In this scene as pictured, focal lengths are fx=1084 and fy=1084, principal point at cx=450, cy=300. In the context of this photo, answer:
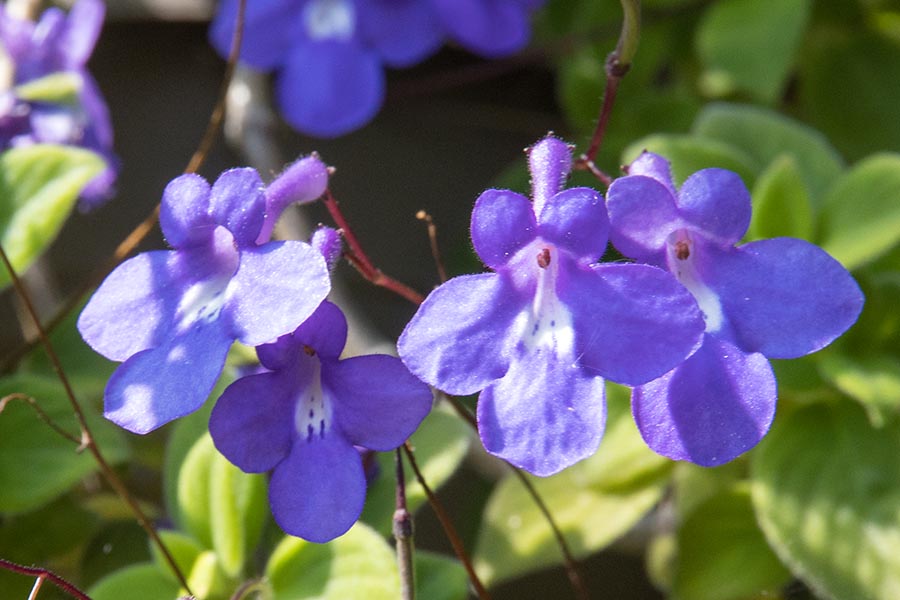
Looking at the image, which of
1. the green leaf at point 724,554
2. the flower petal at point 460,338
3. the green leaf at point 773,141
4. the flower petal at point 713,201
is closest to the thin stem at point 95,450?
the flower petal at point 460,338

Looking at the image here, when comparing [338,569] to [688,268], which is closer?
[688,268]

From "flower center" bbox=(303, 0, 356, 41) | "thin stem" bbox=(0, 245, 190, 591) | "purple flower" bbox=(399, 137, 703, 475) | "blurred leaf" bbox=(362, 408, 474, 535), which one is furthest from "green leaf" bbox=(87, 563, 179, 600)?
"flower center" bbox=(303, 0, 356, 41)

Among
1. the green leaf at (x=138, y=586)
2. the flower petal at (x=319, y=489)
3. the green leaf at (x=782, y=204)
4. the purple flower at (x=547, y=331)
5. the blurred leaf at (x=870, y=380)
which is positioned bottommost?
the blurred leaf at (x=870, y=380)

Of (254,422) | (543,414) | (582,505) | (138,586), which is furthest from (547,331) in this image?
(582,505)

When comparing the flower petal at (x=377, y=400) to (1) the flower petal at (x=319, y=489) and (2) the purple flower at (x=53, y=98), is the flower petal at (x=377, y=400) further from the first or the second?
(2) the purple flower at (x=53, y=98)

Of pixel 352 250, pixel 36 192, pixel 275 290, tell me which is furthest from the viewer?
pixel 36 192

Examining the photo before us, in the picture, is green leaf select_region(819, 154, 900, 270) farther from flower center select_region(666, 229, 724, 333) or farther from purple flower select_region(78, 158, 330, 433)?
purple flower select_region(78, 158, 330, 433)

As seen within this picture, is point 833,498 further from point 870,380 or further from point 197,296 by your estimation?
point 197,296
